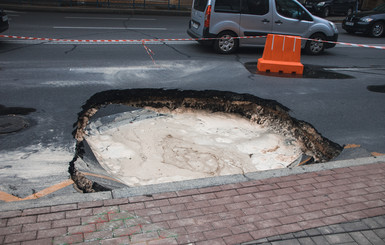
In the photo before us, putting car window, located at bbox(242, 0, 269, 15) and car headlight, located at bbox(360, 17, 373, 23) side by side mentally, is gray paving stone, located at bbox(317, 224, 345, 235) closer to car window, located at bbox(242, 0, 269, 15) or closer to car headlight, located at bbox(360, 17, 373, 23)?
car window, located at bbox(242, 0, 269, 15)

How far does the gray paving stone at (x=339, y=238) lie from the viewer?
3698 mm

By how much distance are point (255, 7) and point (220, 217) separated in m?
9.58

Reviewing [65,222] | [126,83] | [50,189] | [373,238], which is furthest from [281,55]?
[65,222]

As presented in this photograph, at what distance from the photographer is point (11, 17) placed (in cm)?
1692

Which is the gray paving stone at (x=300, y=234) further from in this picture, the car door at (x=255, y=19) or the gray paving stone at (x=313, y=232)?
the car door at (x=255, y=19)

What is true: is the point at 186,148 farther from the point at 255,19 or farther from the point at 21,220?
the point at 255,19

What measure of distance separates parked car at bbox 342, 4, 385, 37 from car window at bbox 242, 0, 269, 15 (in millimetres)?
8105

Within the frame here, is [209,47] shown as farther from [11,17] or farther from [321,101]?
[11,17]

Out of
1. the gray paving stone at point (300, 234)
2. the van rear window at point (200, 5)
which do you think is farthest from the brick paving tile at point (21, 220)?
the van rear window at point (200, 5)

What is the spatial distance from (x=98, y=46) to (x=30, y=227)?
9.23 meters

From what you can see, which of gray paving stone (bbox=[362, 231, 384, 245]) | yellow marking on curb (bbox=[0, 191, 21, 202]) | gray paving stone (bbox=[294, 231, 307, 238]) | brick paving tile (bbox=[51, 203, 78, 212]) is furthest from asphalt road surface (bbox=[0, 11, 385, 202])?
gray paving stone (bbox=[294, 231, 307, 238])

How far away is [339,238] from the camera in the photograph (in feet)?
12.3

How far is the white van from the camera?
11.7 metres

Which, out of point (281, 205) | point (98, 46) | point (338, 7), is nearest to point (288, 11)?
point (98, 46)
